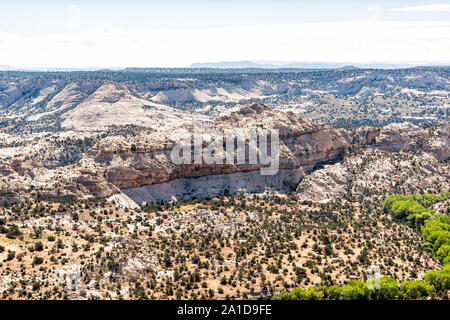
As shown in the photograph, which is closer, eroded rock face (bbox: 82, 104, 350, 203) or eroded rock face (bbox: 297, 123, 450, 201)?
eroded rock face (bbox: 82, 104, 350, 203)

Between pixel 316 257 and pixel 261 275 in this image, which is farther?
pixel 316 257

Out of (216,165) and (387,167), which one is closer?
(216,165)

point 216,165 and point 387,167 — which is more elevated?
point 216,165

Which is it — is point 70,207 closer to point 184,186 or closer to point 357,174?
point 184,186

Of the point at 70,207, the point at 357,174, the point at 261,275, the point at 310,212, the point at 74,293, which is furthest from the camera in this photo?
the point at 357,174

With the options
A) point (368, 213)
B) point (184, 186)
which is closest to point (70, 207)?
point (184, 186)

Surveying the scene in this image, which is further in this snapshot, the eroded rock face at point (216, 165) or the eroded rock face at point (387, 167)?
the eroded rock face at point (387, 167)
